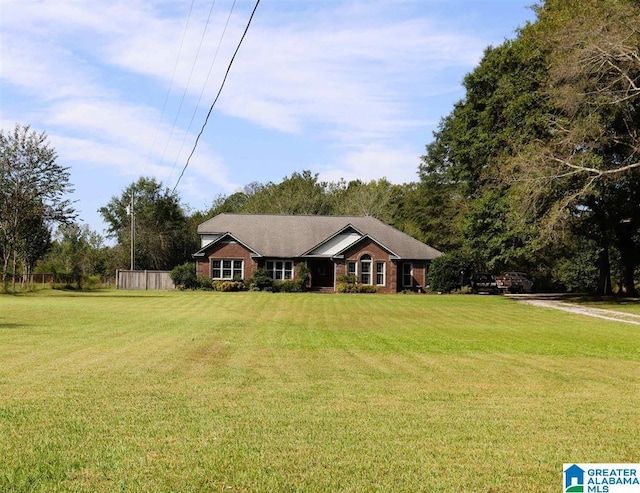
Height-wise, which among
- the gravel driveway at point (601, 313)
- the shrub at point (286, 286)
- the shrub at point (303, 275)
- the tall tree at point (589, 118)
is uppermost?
the tall tree at point (589, 118)

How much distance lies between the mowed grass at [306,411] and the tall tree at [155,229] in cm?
5833

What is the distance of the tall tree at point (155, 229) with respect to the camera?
2990 inches

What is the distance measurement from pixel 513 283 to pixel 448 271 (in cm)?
719

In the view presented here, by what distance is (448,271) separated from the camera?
172 feet

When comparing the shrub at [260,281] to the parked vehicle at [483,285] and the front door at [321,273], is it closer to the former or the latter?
the front door at [321,273]

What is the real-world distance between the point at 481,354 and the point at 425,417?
7.27m

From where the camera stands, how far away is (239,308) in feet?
Answer: 103

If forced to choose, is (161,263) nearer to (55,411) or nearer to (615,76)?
(615,76)

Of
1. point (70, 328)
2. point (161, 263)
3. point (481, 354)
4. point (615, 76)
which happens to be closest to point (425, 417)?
point (481, 354)

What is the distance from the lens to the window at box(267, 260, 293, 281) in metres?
55.6

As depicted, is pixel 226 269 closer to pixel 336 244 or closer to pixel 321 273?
pixel 321 273

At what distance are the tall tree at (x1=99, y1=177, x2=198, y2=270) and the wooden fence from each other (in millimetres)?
15876

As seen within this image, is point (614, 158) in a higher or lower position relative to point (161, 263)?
higher

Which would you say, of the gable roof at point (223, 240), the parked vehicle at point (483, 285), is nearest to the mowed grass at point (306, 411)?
the gable roof at point (223, 240)
